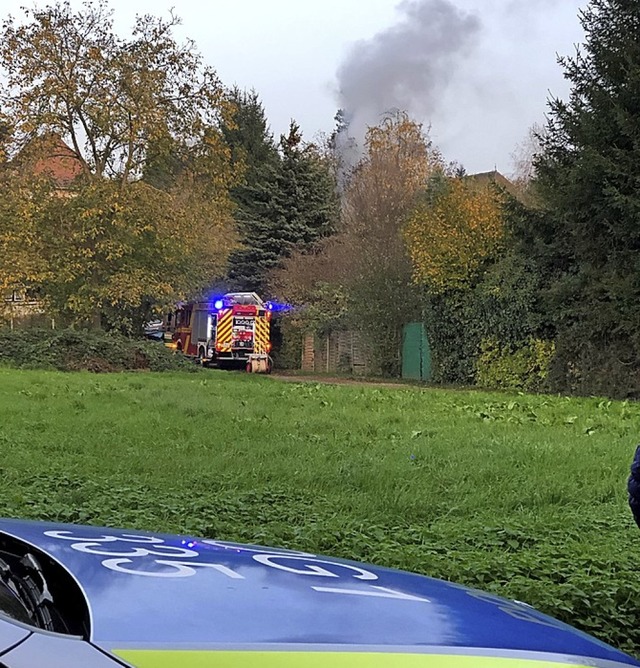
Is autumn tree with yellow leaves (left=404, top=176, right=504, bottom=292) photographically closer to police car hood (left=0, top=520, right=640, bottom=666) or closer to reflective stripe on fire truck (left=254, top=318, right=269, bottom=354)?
reflective stripe on fire truck (left=254, top=318, right=269, bottom=354)

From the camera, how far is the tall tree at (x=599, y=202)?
1666 centimetres

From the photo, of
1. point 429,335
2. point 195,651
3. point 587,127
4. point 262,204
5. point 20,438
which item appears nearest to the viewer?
point 195,651

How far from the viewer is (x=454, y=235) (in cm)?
2161

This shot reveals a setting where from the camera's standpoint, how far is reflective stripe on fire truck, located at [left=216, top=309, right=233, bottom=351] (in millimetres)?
30484

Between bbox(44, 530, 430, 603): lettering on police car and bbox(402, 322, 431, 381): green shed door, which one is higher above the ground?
bbox(402, 322, 431, 381): green shed door

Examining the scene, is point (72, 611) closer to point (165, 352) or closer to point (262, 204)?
point (165, 352)

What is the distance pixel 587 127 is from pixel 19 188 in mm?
16352

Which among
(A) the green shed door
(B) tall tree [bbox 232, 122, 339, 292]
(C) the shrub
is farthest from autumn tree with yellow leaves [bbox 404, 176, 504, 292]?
(B) tall tree [bbox 232, 122, 339, 292]

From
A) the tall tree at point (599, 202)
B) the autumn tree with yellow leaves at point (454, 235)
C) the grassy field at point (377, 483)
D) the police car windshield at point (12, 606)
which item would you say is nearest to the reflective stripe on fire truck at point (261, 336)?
the autumn tree with yellow leaves at point (454, 235)

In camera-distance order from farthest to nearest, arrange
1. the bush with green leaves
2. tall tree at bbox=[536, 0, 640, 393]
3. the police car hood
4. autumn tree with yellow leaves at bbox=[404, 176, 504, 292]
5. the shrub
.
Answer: the bush with green leaves → autumn tree with yellow leaves at bbox=[404, 176, 504, 292] → the shrub → tall tree at bbox=[536, 0, 640, 393] → the police car hood

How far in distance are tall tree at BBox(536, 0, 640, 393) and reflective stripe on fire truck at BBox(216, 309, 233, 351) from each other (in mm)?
14496

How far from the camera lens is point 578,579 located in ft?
14.3

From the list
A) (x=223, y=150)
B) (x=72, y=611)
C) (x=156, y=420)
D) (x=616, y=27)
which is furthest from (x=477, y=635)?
(x=223, y=150)

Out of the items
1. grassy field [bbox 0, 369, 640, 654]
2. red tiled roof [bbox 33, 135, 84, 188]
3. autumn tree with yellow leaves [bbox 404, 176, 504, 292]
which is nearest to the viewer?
grassy field [bbox 0, 369, 640, 654]
